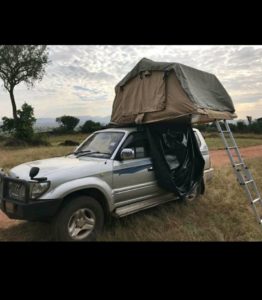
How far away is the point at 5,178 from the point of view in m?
4.86

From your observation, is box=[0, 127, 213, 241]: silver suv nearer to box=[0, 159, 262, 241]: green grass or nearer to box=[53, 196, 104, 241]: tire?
box=[53, 196, 104, 241]: tire

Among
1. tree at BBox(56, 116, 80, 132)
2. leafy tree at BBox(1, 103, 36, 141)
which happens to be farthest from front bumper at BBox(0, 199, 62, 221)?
tree at BBox(56, 116, 80, 132)

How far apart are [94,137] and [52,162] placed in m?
→ 1.26

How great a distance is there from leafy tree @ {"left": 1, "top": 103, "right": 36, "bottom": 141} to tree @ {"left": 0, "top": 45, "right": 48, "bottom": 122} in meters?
0.77

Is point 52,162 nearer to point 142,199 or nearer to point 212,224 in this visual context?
point 142,199

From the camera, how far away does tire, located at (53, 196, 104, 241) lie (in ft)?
14.8

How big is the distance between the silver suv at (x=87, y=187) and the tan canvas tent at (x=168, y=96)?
0.59 metres

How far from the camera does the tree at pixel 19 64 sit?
29.4 metres

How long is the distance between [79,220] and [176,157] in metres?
2.62

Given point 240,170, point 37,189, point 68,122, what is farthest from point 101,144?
point 68,122

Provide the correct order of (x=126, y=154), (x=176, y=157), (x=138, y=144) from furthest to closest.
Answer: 1. (x=176, y=157)
2. (x=138, y=144)
3. (x=126, y=154)

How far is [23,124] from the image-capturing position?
26781 mm

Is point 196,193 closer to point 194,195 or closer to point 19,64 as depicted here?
point 194,195

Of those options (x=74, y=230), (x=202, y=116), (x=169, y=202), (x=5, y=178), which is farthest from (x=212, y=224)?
(x=5, y=178)
